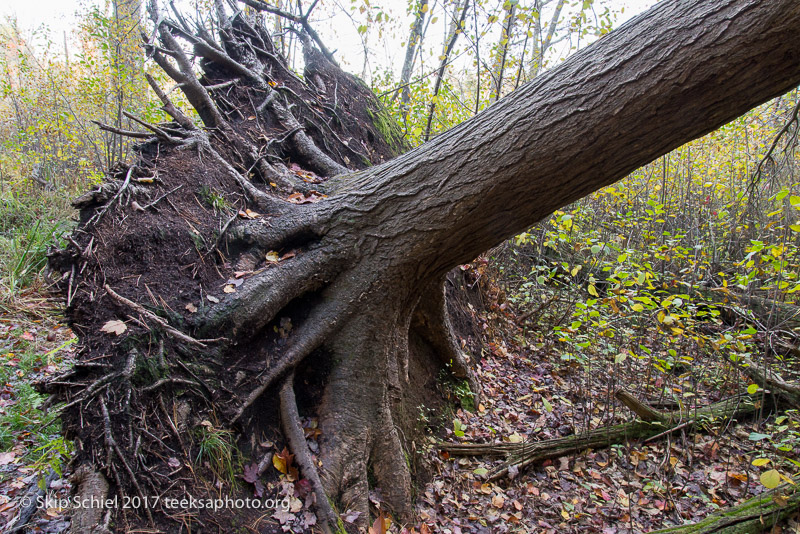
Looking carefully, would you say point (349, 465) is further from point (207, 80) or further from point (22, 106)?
point (22, 106)

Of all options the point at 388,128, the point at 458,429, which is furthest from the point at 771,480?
the point at 388,128

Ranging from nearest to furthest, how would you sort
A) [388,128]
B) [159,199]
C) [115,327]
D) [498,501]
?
[115,327], [159,199], [498,501], [388,128]

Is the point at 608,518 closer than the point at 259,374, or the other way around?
the point at 259,374

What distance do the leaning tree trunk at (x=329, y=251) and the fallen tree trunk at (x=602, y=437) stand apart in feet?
2.57

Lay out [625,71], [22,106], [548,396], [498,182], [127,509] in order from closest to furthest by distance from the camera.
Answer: [127,509] < [625,71] < [498,182] < [548,396] < [22,106]

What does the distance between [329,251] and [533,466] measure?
256 centimetres

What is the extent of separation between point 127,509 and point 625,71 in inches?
124

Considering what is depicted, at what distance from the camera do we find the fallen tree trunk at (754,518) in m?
2.45

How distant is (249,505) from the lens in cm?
218

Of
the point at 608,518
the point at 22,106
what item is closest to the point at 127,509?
the point at 608,518

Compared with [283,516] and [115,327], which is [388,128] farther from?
[283,516]

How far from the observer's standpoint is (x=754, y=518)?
8.18 feet

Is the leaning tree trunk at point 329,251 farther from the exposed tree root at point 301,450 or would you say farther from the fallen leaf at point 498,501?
the fallen leaf at point 498,501

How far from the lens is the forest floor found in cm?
281
